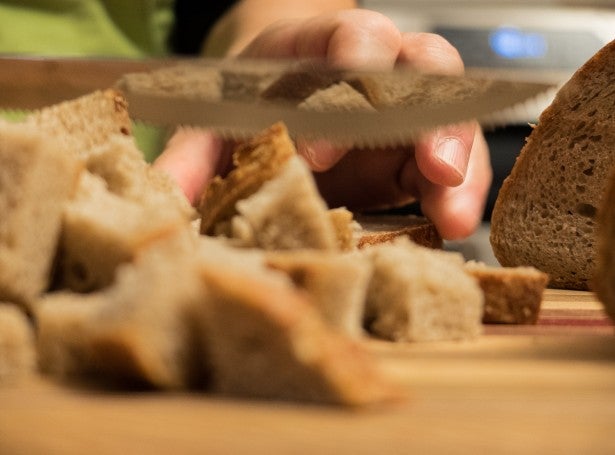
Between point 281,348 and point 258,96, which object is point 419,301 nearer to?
point 281,348

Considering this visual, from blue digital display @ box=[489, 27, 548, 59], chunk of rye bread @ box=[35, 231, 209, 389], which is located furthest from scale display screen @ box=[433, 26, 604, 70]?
chunk of rye bread @ box=[35, 231, 209, 389]

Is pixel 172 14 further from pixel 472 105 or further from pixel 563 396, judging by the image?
pixel 563 396

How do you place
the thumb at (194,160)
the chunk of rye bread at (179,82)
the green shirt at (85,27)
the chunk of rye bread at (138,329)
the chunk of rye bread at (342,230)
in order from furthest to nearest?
the green shirt at (85,27), the thumb at (194,160), the chunk of rye bread at (179,82), the chunk of rye bread at (342,230), the chunk of rye bread at (138,329)

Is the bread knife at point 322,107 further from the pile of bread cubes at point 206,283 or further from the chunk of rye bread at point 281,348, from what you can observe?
the chunk of rye bread at point 281,348

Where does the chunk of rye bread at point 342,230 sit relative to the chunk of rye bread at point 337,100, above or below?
below

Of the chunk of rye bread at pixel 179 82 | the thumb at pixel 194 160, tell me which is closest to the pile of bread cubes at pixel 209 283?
the chunk of rye bread at pixel 179 82

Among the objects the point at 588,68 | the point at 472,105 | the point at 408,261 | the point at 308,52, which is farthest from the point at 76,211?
the point at 308,52

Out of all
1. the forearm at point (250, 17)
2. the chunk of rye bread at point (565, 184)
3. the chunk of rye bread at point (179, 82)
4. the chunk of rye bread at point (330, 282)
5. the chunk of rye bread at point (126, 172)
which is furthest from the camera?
the forearm at point (250, 17)

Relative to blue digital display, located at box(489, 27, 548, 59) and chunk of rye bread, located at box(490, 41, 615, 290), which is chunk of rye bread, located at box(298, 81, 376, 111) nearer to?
chunk of rye bread, located at box(490, 41, 615, 290)
